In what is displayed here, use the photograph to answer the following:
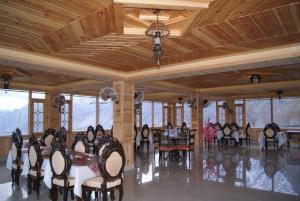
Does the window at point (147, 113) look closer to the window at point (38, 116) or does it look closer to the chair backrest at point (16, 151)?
the window at point (38, 116)

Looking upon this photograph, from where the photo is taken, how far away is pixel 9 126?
8656mm

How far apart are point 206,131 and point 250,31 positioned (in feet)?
25.9

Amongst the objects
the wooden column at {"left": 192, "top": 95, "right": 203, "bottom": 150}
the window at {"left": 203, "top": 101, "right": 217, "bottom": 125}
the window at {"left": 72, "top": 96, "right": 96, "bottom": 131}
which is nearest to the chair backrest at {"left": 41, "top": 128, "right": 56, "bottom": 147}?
the window at {"left": 72, "top": 96, "right": 96, "bottom": 131}

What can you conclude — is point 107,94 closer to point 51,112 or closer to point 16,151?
point 16,151

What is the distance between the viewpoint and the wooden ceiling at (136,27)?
254cm

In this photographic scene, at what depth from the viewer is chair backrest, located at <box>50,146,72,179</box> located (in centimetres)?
367

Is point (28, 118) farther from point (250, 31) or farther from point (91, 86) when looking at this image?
point (250, 31)

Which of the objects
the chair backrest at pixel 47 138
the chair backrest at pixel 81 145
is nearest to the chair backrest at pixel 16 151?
the chair backrest at pixel 81 145

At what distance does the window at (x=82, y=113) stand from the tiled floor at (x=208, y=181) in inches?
152

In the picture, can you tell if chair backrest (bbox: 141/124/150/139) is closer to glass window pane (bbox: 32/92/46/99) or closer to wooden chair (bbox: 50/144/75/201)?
glass window pane (bbox: 32/92/46/99)

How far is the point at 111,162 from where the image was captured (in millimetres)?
3598

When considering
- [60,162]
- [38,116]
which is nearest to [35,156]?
[60,162]

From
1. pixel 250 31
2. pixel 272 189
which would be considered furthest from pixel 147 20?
pixel 272 189

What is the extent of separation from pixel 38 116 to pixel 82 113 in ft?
7.14
